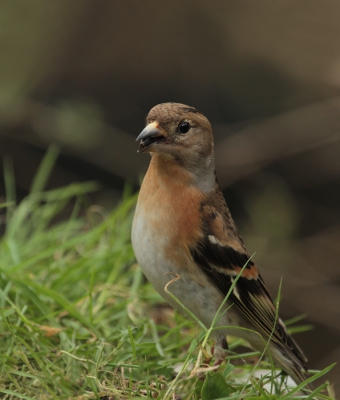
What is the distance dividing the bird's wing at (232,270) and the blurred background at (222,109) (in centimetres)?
327

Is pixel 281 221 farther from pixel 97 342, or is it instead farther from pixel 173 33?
pixel 97 342

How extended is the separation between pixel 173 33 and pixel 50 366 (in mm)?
6099

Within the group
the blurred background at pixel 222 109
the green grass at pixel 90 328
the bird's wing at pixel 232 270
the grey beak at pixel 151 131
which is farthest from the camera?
the blurred background at pixel 222 109

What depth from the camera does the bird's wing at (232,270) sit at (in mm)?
2869

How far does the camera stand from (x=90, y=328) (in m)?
3.06

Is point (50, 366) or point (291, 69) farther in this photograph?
point (291, 69)

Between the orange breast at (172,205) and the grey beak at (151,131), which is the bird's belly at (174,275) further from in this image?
the grey beak at (151,131)

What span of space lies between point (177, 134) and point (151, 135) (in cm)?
17

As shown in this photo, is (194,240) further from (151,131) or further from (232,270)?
(151,131)

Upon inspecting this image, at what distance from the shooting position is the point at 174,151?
2867 mm

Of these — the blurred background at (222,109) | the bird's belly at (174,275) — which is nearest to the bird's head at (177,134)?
the bird's belly at (174,275)

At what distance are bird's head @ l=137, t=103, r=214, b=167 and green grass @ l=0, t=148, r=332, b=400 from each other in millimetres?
752

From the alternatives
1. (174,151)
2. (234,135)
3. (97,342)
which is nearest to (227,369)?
(97,342)

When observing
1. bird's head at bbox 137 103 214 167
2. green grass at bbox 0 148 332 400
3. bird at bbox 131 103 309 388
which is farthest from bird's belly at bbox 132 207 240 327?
bird's head at bbox 137 103 214 167
